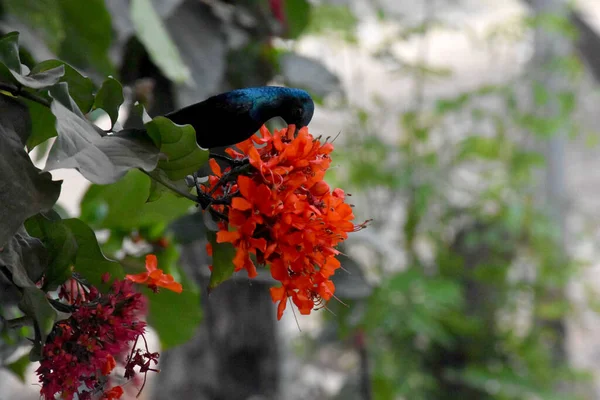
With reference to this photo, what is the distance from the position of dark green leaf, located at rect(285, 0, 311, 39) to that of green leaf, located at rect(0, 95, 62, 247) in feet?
3.79

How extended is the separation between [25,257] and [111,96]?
114 mm

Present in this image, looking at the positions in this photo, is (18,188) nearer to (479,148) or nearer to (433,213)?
(479,148)

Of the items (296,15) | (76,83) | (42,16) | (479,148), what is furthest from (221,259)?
(479,148)

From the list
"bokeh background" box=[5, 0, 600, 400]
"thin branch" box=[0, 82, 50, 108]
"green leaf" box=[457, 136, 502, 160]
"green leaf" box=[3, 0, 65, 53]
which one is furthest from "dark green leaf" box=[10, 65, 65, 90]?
"green leaf" box=[457, 136, 502, 160]

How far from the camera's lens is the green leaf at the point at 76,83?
0.44 m

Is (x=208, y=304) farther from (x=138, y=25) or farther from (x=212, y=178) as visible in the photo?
(x=212, y=178)

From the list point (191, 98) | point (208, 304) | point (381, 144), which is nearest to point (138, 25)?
point (191, 98)

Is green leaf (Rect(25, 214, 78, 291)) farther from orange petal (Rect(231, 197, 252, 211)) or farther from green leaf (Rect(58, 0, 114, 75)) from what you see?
green leaf (Rect(58, 0, 114, 75))

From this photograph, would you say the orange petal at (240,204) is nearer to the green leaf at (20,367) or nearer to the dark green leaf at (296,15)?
the green leaf at (20,367)

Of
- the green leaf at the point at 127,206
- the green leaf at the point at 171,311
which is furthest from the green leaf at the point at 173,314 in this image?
the green leaf at the point at 127,206

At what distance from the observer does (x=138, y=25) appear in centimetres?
96

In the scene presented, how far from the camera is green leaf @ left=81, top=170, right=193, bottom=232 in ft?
3.01

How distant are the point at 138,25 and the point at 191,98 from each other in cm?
28

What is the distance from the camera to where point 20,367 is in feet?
2.73
